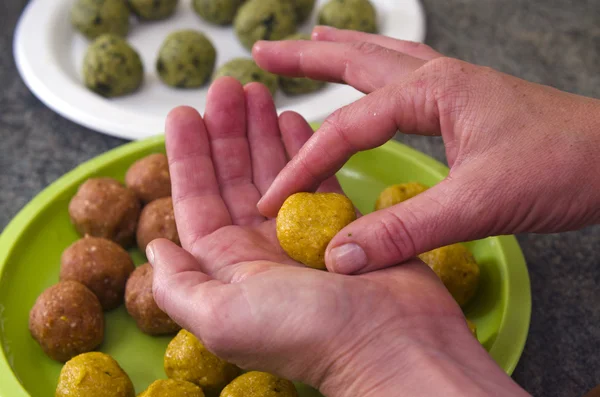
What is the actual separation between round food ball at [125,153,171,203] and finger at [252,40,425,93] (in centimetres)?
35

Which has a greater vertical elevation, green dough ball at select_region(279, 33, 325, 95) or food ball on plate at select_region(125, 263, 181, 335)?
green dough ball at select_region(279, 33, 325, 95)

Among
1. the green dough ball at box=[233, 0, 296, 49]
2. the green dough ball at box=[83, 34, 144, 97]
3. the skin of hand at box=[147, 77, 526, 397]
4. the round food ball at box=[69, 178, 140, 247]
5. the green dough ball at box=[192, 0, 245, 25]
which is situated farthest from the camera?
the green dough ball at box=[192, 0, 245, 25]

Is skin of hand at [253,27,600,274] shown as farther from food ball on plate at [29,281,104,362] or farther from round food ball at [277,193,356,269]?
food ball on plate at [29,281,104,362]

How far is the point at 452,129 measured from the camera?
1.06m

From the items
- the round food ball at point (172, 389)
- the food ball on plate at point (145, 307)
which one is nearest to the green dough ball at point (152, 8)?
the food ball on plate at point (145, 307)

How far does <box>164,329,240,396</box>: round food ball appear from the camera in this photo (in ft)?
3.79

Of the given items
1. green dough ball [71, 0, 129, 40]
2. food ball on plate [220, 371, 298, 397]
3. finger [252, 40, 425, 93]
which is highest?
finger [252, 40, 425, 93]

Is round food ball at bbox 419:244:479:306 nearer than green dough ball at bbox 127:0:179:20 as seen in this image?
Yes

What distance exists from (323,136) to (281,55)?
34cm

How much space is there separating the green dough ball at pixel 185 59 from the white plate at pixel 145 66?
43 millimetres

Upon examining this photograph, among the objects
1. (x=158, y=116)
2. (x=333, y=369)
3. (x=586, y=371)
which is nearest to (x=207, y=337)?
(x=333, y=369)

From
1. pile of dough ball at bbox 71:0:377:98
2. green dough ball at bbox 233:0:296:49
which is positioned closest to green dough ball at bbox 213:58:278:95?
pile of dough ball at bbox 71:0:377:98

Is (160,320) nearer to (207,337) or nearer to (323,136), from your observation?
(207,337)

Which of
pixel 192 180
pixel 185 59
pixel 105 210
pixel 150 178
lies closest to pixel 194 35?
pixel 185 59
